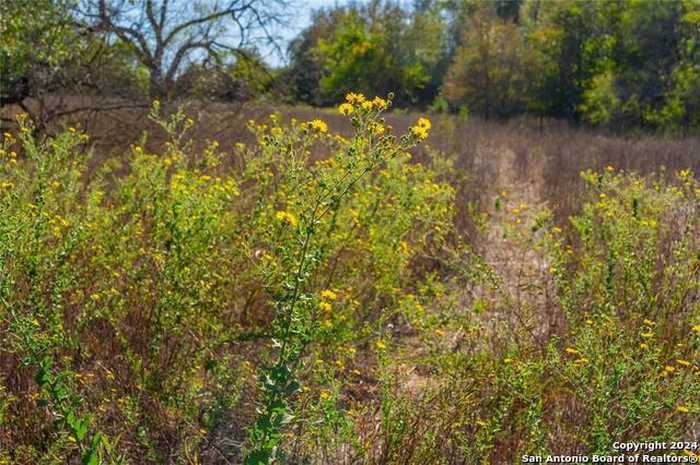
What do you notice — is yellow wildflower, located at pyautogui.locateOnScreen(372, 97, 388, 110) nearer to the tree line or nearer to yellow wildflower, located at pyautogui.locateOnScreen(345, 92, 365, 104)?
yellow wildflower, located at pyautogui.locateOnScreen(345, 92, 365, 104)

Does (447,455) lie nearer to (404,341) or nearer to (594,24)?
(404,341)

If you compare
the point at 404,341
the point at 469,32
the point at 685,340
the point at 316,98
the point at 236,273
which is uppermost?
the point at 469,32

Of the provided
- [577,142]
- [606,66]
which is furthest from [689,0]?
[577,142]

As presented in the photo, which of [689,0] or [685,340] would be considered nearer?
[685,340]

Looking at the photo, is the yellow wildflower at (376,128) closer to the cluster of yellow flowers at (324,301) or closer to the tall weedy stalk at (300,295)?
the tall weedy stalk at (300,295)

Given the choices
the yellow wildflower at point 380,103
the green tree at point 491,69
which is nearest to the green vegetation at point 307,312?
the yellow wildflower at point 380,103

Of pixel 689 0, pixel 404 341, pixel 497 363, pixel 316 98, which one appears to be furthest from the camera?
pixel 316 98

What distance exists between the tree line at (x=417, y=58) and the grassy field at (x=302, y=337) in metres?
3.83

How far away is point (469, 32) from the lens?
2453 centimetres

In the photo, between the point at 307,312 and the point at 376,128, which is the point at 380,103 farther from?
the point at 307,312

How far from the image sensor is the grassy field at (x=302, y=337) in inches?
80.5

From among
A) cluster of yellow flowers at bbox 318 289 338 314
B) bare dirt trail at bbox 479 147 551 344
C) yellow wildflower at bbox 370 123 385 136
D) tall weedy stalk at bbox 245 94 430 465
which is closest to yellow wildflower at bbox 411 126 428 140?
tall weedy stalk at bbox 245 94 430 465

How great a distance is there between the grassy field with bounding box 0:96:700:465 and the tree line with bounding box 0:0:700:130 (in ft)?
12.6

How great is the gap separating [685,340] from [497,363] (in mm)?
868
